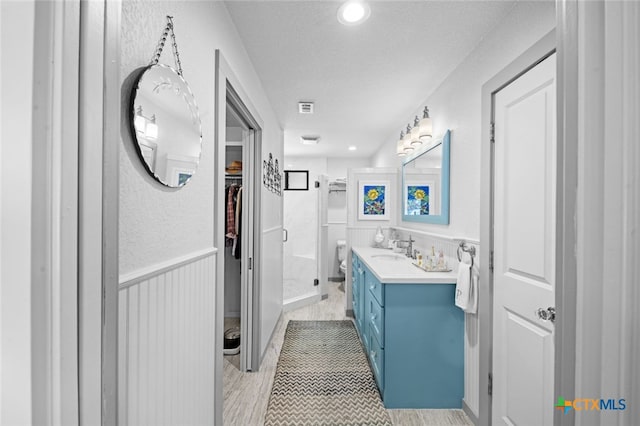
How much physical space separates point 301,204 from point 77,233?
3948 millimetres

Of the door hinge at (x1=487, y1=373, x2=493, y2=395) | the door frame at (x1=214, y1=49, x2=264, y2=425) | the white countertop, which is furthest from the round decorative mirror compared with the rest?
the door hinge at (x1=487, y1=373, x2=493, y2=395)

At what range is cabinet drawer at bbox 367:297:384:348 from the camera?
201 cm

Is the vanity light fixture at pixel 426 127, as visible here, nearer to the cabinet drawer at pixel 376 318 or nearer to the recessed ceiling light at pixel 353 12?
the recessed ceiling light at pixel 353 12

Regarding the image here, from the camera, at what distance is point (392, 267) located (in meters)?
2.36

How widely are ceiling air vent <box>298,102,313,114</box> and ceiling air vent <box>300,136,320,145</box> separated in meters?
1.10

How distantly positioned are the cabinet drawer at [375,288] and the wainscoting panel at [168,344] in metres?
1.11

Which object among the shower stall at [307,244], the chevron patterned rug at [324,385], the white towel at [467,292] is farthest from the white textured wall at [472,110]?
the shower stall at [307,244]

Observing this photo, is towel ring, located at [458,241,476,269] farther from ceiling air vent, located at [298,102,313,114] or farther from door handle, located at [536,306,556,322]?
ceiling air vent, located at [298,102,313,114]

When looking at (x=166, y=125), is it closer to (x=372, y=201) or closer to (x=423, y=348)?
(x=423, y=348)

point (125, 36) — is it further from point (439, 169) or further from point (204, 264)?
point (439, 169)

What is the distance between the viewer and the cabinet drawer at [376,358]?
2.02m

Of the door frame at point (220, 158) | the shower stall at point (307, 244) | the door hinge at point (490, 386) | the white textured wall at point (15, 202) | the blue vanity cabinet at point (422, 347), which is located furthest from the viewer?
the shower stall at point (307, 244)

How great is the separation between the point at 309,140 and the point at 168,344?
364 cm

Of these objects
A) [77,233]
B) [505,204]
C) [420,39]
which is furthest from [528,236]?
[77,233]
